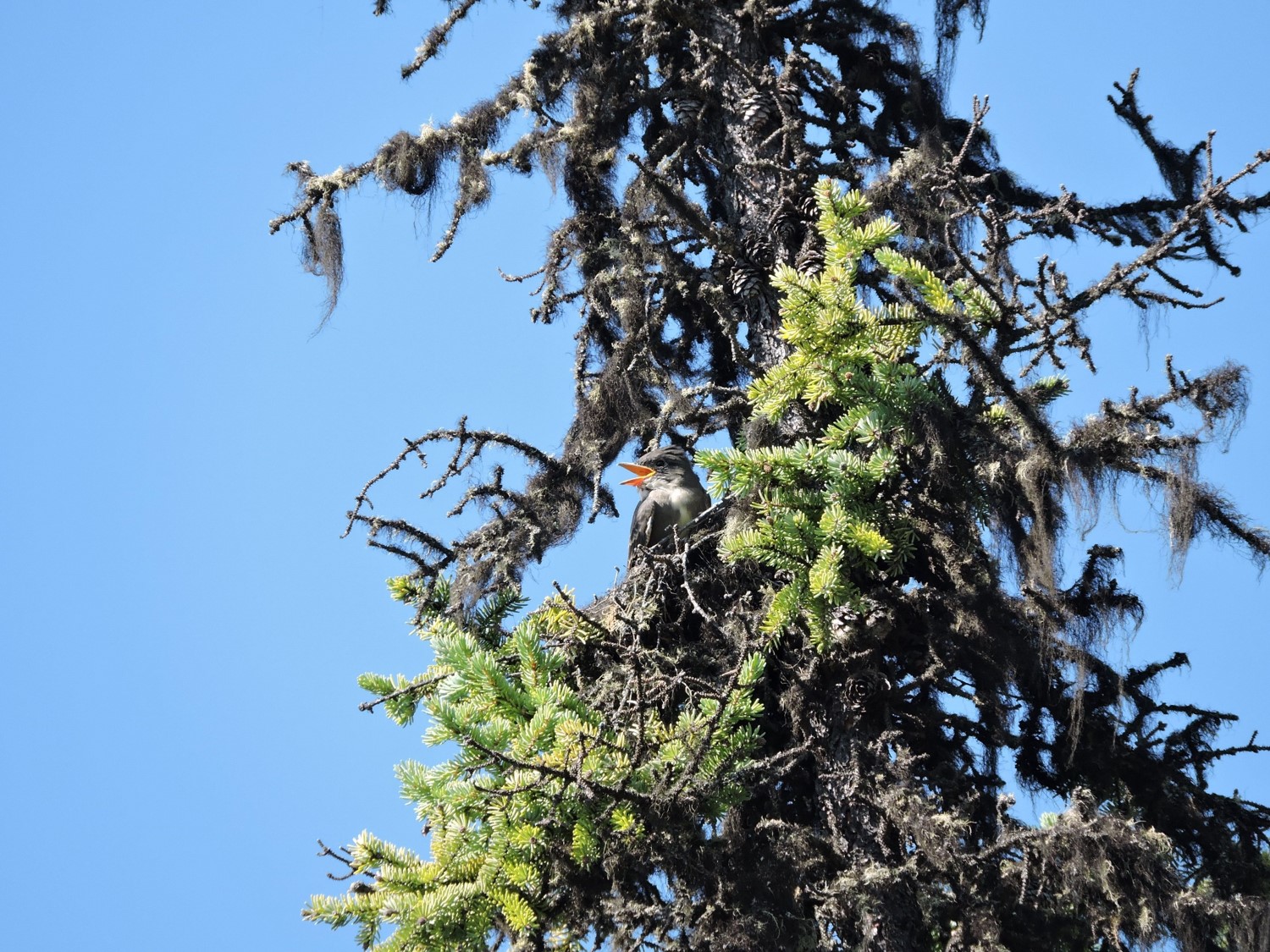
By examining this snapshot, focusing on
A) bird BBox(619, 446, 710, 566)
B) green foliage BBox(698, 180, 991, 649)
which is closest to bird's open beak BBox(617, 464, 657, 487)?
bird BBox(619, 446, 710, 566)

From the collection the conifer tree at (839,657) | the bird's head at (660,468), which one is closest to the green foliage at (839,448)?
the conifer tree at (839,657)

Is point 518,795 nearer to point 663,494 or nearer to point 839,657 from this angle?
point 839,657

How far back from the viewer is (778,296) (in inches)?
284

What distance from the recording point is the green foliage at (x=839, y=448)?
5.46 m

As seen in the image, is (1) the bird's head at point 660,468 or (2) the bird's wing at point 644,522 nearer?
(2) the bird's wing at point 644,522

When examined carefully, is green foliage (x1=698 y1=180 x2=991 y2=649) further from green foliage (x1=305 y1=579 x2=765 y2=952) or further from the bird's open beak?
the bird's open beak

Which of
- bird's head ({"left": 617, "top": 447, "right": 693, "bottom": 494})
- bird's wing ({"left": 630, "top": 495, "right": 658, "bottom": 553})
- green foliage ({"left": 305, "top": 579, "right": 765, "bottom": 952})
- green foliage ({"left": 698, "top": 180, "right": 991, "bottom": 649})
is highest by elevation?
bird's head ({"left": 617, "top": 447, "right": 693, "bottom": 494})

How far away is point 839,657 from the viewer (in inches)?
230

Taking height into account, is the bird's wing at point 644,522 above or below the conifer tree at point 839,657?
above

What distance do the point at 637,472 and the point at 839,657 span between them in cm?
312

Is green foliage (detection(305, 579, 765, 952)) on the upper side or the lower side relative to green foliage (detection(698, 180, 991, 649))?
lower

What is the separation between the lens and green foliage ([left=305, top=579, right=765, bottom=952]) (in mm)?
4949

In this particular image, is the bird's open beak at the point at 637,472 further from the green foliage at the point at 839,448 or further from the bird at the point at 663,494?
the green foliage at the point at 839,448

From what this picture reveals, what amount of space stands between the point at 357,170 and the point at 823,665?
4562mm
